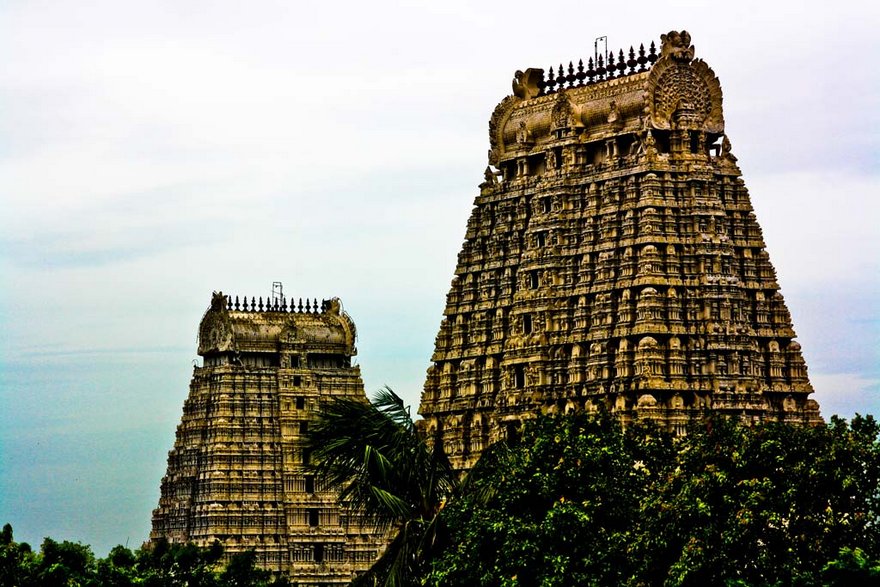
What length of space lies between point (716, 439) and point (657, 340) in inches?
946

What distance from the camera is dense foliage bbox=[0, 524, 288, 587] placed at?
329 feet

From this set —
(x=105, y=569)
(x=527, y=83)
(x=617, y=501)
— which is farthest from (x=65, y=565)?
(x=527, y=83)

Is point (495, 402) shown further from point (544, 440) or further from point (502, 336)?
point (544, 440)

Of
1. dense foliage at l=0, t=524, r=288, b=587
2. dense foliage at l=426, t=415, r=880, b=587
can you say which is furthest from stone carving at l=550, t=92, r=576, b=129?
dense foliage at l=426, t=415, r=880, b=587

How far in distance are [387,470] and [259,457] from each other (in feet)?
189

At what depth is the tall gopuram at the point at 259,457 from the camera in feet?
459

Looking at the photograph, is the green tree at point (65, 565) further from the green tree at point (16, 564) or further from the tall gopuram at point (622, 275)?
the tall gopuram at point (622, 275)

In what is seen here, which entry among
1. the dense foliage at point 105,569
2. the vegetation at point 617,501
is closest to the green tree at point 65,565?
the dense foliage at point 105,569

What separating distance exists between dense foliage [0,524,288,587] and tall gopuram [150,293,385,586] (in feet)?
91.1

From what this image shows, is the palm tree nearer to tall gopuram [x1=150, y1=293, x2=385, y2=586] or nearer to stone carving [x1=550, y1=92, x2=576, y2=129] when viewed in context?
stone carving [x1=550, y1=92, x2=576, y2=129]

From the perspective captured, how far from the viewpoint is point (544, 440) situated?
285 feet

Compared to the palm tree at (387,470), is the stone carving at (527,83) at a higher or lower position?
higher

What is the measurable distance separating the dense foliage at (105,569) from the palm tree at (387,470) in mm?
17671

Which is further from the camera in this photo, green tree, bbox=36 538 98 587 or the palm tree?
green tree, bbox=36 538 98 587
